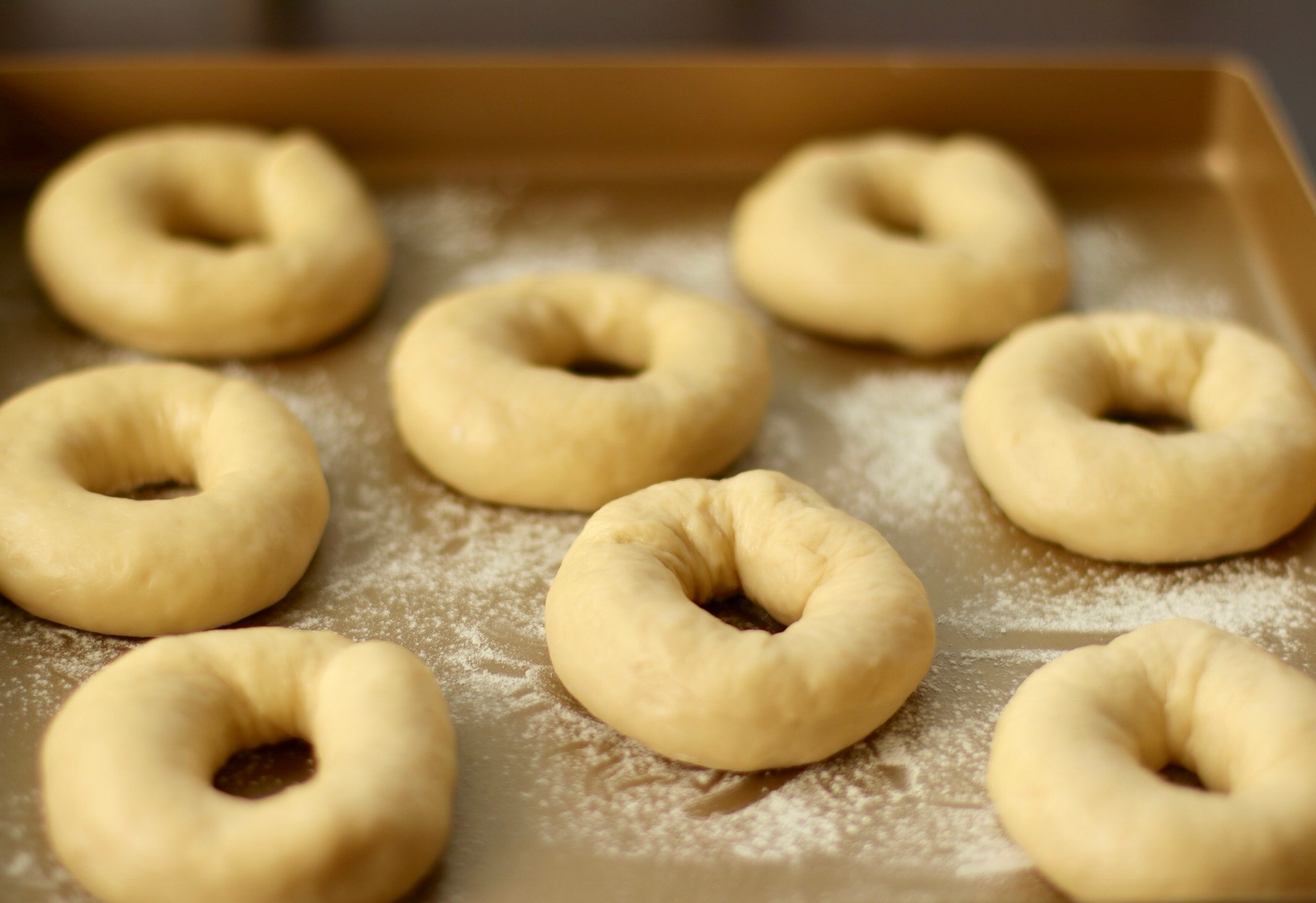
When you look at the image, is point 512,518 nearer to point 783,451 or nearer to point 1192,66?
point 783,451

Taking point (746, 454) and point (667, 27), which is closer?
point (746, 454)

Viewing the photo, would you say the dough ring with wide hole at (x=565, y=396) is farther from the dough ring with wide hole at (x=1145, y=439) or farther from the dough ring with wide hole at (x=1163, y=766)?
the dough ring with wide hole at (x=1163, y=766)

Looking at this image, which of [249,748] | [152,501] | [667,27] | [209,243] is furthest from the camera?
[667,27]

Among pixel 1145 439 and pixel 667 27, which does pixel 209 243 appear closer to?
pixel 667 27

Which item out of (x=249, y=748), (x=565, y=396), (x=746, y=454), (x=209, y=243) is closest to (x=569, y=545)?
(x=565, y=396)

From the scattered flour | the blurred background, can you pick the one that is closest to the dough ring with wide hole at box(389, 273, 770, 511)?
the scattered flour

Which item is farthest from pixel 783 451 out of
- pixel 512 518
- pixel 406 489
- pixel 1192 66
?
pixel 1192 66

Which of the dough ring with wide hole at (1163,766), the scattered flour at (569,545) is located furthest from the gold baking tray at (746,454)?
the dough ring with wide hole at (1163,766)
